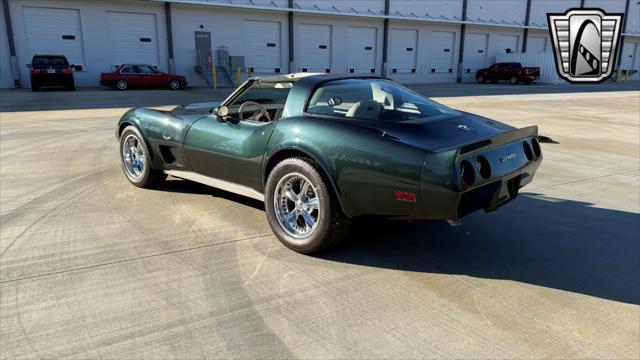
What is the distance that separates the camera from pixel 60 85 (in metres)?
20.7

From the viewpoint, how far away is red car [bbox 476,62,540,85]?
3422 centimetres

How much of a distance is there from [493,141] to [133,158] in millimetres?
3996

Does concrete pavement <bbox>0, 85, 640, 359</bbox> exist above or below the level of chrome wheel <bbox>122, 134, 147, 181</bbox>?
below

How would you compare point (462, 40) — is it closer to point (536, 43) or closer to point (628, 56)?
point (536, 43)

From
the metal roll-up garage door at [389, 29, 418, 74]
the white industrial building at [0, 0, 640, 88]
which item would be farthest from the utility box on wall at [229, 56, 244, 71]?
the metal roll-up garage door at [389, 29, 418, 74]

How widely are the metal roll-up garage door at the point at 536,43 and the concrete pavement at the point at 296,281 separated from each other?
41.4 meters

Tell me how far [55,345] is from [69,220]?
2.14 m

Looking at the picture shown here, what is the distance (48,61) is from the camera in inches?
804

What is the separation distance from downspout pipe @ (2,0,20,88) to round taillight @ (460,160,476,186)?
25.8 meters

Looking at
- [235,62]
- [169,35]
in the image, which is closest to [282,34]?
[235,62]

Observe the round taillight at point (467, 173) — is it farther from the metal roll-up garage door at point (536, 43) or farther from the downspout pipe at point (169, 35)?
the metal roll-up garage door at point (536, 43)

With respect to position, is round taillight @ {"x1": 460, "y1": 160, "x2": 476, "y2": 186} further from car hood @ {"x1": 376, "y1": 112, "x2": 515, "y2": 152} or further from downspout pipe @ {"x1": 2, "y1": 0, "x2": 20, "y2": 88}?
downspout pipe @ {"x1": 2, "y1": 0, "x2": 20, "y2": 88}

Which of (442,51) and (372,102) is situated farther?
(442,51)

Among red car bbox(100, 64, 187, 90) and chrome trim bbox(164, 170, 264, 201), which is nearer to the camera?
chrome trim bbox(164, 170, 264, 201)
